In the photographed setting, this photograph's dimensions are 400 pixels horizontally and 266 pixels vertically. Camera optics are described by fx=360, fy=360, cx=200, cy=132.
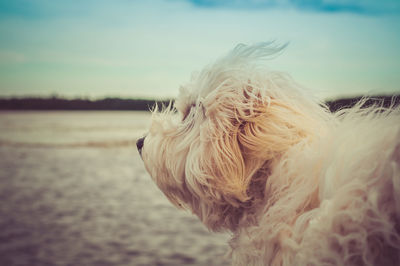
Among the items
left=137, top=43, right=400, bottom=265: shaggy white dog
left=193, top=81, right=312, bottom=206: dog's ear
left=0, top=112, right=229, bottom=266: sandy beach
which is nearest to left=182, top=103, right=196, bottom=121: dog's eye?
left=137, top=43, right=400, bottom=265: shaggy white dog

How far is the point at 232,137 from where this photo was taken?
6.13ft

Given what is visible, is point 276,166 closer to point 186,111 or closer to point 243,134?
point 243,134

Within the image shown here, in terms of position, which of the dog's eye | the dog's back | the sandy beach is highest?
the dog's back

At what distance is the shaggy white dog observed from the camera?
4.18 ft

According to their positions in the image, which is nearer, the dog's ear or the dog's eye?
the dog's ear

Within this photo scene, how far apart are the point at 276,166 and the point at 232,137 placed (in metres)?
0.27

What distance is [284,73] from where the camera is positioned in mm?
1964

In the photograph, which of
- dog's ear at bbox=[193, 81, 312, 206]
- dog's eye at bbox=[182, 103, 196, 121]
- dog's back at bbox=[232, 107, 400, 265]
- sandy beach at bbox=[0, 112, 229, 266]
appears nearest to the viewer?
dog's back at bbox=[232, 107, 400, 265]

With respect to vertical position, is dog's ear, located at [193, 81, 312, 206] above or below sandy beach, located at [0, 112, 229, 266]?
above

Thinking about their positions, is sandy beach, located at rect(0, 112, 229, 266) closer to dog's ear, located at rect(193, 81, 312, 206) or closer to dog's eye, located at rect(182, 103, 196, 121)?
dog's eye, located at rect(182, 103, 196, 121)

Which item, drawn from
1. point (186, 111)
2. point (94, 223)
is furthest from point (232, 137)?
point (94, 223)

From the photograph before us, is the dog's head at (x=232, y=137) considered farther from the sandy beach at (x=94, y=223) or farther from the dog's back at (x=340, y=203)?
the sandy beach at (x=94, y=223)

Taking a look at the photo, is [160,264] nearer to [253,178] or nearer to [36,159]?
[253,178]

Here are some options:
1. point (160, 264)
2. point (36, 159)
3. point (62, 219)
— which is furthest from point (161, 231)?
point (36, 159)
